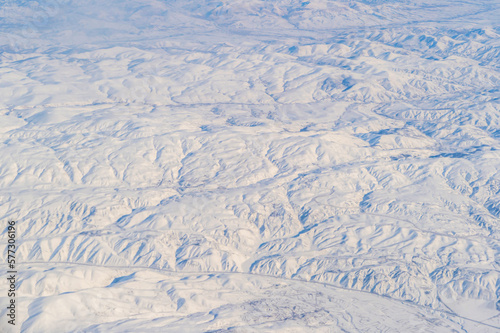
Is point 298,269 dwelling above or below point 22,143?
below

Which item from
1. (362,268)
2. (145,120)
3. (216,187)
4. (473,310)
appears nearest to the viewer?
(473,310)

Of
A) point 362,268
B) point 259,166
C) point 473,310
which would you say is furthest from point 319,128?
point 473,310

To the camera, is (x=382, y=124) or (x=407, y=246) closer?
(x=407, y=246)

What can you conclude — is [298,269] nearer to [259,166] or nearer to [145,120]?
[259,166]

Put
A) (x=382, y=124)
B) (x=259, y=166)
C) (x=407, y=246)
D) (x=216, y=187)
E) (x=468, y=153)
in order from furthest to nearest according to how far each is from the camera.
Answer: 1. (x=382, y=124)
2. (x=468, y=153)
3. (x=259, y=166)
4. (x=216, y=187)
5. (x=407, y=246)

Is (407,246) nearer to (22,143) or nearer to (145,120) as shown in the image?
(145,120)

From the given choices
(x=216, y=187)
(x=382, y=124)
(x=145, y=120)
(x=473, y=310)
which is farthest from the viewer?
(x=382, y=124)

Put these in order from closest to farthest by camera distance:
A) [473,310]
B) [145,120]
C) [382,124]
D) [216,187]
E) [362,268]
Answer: [473,310]
[362,268]
[216,187]
[145,120]
[382,124]

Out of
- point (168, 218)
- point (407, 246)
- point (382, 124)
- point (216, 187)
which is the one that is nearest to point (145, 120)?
point (216, 187)

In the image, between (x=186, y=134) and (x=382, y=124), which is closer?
(x=186, y=134)
